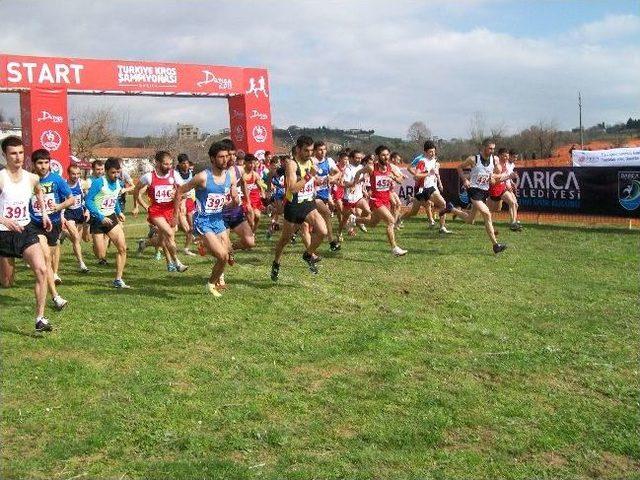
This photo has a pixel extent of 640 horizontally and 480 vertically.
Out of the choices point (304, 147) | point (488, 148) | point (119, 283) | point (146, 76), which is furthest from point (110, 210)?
point (146, 76)

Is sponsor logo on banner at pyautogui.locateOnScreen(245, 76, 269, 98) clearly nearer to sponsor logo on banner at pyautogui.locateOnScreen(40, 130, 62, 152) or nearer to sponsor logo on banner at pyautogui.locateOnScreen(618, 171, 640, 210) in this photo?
sponsor logo on banner at pyautogui.locateOnScreen(40, 130, 62, 152)

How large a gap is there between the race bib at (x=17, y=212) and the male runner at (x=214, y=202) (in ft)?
6.88

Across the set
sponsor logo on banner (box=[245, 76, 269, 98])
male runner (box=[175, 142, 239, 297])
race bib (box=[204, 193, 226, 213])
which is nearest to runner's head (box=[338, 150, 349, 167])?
male runner (box=[175, 142, 239, 297])

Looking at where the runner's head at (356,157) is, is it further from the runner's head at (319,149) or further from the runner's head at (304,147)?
the runner's head at (304,147)

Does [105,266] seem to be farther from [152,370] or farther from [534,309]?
[534,309]

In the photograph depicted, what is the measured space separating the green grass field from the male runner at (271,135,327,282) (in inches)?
25.1

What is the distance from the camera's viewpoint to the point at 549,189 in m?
16.9

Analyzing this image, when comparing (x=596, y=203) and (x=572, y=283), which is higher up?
(x=596, y=203)

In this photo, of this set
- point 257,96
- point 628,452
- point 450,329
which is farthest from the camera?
point 257,96

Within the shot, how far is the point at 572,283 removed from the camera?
9.16 meters

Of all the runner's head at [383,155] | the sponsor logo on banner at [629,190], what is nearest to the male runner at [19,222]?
the runner's head at [383,155]

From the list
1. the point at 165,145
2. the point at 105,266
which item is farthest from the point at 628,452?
the point at 165,145

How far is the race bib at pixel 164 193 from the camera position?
9.86 m

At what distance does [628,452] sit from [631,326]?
311cm
